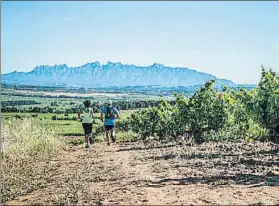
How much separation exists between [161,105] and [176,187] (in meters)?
16.8

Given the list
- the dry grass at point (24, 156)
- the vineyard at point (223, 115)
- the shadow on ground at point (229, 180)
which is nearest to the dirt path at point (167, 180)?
the shadow on ground at point (229, 180)

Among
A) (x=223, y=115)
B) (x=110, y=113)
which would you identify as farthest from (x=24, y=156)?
(x=223, y=115)

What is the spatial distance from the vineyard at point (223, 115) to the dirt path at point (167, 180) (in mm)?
1355

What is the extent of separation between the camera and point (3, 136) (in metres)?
15.6

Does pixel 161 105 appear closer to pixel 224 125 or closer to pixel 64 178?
pixel 224 125

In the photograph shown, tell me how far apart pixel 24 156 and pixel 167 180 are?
22.1 ft

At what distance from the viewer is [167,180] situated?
389 inches

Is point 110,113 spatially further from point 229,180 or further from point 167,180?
point 229,180

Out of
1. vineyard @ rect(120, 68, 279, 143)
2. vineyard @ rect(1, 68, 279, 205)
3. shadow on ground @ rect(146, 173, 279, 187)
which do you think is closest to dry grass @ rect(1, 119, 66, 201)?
vineyard @ rect(1, 68, 279, 205)

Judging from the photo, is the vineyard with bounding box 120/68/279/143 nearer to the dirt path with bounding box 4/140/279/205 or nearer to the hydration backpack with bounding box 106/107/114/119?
the dirt path with bounding box 4/140/279/205

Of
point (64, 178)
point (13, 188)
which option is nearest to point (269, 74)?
point (64, 178)

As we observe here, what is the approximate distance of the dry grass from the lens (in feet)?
35.0

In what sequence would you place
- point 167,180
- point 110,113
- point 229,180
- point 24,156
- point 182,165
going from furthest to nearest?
point 110,113 < point 24,156 < point 182,165 < point 167,180 < point 229,180

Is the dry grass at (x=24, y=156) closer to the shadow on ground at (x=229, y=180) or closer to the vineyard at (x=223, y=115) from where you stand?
the shadow on ground at (x=229, y=180)
